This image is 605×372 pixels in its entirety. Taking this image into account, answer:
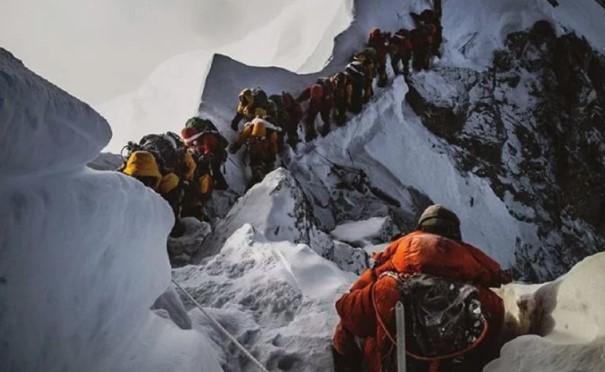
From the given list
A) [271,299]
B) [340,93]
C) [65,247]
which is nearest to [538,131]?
[340,93]

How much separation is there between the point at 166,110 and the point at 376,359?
423 inches

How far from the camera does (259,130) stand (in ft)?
29.4

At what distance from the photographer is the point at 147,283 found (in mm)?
2883

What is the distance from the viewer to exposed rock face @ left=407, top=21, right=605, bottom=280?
1350 cm

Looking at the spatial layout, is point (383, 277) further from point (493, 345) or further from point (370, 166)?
point (370, 166)

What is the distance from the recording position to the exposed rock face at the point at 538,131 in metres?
13.5

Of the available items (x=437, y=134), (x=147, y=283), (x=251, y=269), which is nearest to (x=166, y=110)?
(x=437, y=134)

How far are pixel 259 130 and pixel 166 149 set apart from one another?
2588 millimetres

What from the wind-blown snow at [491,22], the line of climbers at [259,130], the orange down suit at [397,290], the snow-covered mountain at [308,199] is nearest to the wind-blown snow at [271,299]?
the snow-covered mountain at [308,199]

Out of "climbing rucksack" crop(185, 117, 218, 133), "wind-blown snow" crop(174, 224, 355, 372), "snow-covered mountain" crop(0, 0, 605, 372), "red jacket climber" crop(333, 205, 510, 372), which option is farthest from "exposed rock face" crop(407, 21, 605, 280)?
"red jacket climber" crop(333, 205, 510, 372)

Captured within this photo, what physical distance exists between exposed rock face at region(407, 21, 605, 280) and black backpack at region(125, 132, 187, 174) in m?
8.12

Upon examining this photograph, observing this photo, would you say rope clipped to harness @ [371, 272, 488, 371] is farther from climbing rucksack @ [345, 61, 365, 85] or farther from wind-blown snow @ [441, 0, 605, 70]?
wind-blown snow @ [441, 0, 605, 70]

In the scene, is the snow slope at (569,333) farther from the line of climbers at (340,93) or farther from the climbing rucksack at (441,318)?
the line of climbers at (340,93)

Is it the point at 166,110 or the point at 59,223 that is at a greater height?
the point at 166,110
